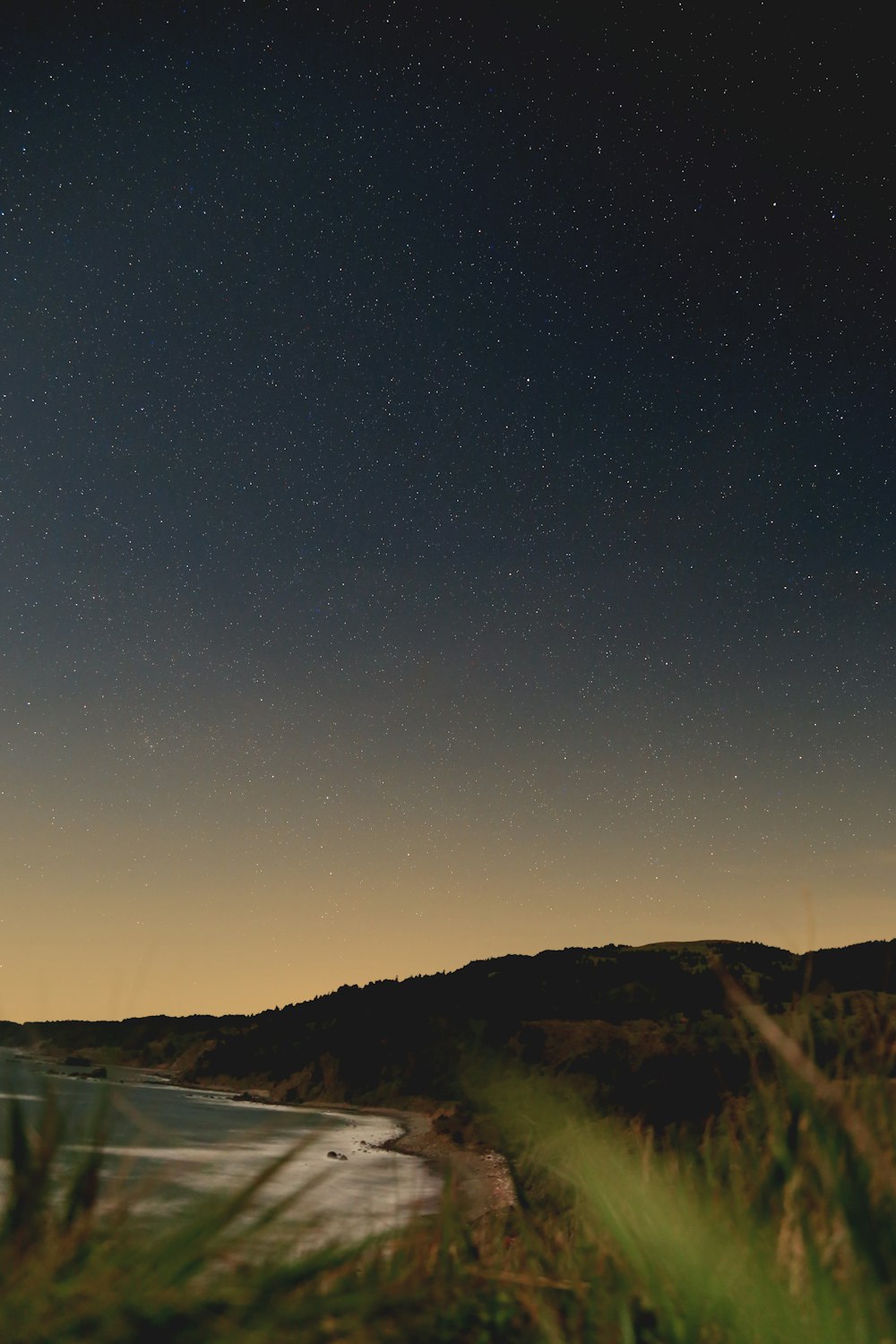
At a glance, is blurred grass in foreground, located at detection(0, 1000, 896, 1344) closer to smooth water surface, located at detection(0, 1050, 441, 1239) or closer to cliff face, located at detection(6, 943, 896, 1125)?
smooth water surface, located at detection(0, 1050, 441, 1239)

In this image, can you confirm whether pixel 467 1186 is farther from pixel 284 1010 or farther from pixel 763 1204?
pixel 284 1010

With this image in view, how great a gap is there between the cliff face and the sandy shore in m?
3.32

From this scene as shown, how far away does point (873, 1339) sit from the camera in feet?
5.73

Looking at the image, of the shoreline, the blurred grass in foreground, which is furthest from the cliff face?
the blurred grass in foreground

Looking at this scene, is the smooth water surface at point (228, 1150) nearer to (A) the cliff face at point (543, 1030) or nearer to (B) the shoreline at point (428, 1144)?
(B) the shoreline at point (428, 1144)

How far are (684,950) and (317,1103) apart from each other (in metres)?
44.4

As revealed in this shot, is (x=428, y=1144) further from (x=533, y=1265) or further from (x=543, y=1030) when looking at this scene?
(x=533, y=1265)

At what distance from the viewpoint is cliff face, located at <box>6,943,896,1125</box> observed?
60.0 meters

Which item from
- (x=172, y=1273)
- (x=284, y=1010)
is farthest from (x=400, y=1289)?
(x=284, y=1010)

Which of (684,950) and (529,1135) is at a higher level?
(684,950)

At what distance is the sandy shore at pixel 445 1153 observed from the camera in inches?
1433

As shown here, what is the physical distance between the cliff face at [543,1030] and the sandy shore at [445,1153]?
3322 mm

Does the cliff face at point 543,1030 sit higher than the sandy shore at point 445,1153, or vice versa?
the cliff face at point 543,1030

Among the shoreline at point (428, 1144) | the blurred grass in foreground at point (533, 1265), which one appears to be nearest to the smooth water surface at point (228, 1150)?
the blurred grass in foreground at point (533, 1265)
